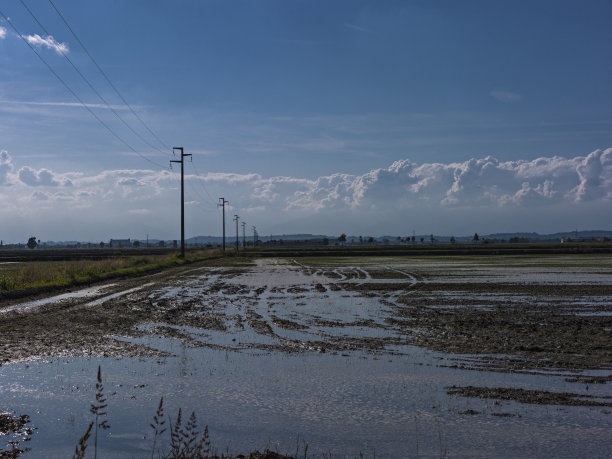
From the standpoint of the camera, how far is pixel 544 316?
18.8 metres

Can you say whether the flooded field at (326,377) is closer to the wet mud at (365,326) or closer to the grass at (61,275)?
the wet mud at (365,326)

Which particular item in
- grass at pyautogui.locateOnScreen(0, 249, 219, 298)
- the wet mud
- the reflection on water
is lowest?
the reflection on water

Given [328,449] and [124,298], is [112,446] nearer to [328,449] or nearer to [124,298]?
[328,449]

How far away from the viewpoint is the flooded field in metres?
7.67

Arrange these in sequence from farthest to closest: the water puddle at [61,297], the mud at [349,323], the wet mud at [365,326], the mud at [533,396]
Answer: the water puddle at [61,297]
the mud at [349,323]
the wet mud at [365,326]
the mud at [533,396]

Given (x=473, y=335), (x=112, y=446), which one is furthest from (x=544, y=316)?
(x=112, y=446)

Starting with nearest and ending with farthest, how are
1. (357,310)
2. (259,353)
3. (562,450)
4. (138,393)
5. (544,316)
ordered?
(562,450) → (138,393) → (259,353) → (544,316) → (357,310)

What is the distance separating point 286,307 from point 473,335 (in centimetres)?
860

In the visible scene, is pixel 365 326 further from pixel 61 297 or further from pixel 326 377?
pixel 61 297

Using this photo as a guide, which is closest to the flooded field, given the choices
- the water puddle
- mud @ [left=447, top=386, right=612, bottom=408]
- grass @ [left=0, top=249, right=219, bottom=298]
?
mud @ [left=447, top=386, right=612, bottom=408]

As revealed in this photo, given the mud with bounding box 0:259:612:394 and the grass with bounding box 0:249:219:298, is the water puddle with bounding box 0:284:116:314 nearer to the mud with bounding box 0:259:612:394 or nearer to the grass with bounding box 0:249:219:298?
the mud with bounding box 0:259:612:394

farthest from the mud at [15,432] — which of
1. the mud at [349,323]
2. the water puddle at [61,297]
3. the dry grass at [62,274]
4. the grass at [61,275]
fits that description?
the dry grass at [62,274]

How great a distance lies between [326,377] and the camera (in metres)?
10.9

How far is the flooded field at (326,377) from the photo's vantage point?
7668mm
